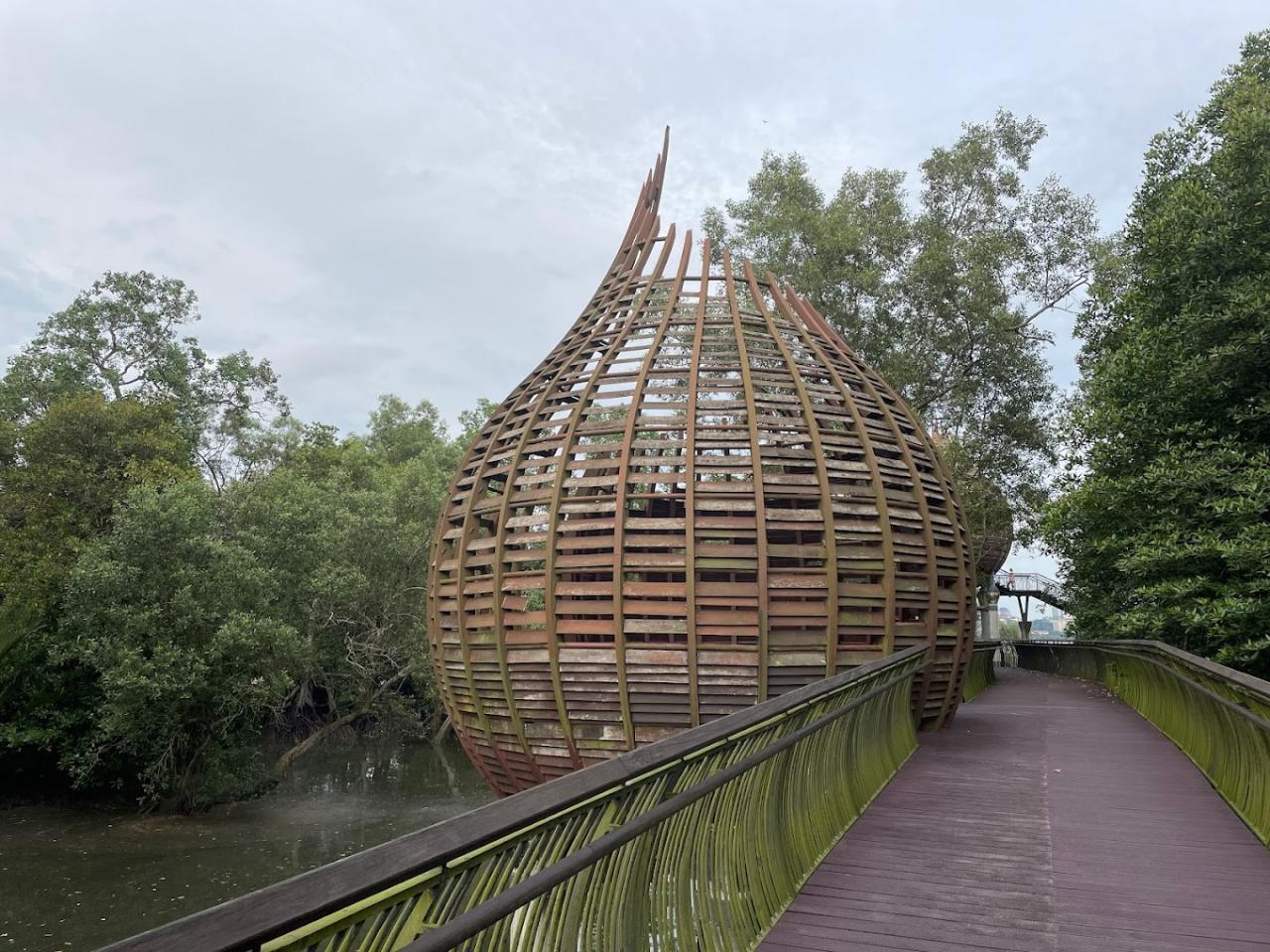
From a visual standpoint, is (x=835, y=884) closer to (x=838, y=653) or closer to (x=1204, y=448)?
(x=838, y=653)

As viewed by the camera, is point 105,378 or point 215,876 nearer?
point 215,876

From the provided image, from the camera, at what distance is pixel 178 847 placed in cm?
1605

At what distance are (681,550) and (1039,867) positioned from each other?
3393 millimetres

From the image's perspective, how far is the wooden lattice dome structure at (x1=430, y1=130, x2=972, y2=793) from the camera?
7.33 meters

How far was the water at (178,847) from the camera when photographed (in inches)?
508

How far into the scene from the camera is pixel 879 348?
22281 millimetres

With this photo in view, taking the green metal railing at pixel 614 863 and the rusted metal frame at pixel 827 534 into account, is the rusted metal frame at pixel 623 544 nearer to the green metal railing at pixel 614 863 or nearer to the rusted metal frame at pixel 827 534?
the rusted metal frame at pixel 827 534

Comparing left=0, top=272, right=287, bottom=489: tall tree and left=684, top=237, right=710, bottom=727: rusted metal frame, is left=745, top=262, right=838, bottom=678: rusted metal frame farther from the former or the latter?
left=0, top=272, right=287, bottom=489: tall tree

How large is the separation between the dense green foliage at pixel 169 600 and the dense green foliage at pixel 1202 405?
1472 cm

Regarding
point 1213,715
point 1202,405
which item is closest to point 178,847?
point 1213,715

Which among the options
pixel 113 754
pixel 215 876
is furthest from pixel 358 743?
pixel 215 876

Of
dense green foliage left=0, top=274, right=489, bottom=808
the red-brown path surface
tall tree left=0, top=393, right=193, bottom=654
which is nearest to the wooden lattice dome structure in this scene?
the red-brown path surface

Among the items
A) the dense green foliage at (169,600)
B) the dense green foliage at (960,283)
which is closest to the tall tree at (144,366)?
the dense green foliage at (169,600)

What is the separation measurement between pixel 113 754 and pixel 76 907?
237 inches
